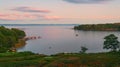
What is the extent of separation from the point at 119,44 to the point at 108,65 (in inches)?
1282

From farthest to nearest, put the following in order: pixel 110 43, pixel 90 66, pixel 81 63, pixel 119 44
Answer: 1. pixel 119 44
2. pixel 110 43
3. pixel 81 63
4. pixel 90 66

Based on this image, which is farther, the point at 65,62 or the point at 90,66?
the point at 65,62

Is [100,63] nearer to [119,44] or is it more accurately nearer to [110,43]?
[110,43]

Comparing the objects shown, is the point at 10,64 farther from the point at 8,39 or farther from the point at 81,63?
the point at 8,39

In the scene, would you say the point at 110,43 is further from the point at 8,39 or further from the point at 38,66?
the point at 8,39

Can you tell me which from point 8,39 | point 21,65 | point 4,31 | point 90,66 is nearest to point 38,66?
point 21,65

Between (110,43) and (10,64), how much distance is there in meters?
30.2

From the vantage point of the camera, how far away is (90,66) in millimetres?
33344

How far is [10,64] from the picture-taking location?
36969mm

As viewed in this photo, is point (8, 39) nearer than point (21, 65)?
No

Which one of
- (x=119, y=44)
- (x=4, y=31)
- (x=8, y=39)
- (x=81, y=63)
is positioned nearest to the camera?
(x=81, y=63)

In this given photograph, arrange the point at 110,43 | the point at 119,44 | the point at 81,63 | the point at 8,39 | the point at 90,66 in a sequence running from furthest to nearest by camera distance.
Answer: the point at 8,39, the point at 119,44, the point at 110,43, the point at 81,63, the point at 90,66

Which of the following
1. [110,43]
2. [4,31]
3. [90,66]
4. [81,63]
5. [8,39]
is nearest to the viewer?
[90,66]

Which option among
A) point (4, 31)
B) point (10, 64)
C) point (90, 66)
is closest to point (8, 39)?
point (4, 31)
